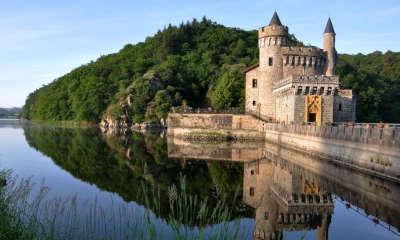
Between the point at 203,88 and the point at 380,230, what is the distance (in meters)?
73.1

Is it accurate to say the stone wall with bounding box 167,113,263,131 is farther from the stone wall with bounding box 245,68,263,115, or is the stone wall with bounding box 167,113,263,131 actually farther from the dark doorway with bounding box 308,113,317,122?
the dark doorway with bounding box 308,113,317,122

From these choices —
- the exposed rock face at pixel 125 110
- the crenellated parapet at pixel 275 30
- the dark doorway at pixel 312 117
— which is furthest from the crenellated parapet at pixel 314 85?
the exposed rock face at pixel 125 110

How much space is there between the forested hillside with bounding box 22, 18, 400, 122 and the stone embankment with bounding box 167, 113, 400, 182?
44.7ft

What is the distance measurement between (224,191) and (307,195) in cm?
370

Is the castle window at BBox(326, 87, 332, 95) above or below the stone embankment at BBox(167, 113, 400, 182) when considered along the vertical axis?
above

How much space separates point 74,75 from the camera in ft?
442

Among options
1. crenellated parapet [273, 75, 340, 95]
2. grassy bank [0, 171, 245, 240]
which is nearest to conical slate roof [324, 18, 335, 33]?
crenellated parapet [273, 75, 340, 95]

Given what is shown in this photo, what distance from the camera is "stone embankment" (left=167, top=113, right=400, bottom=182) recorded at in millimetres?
20578

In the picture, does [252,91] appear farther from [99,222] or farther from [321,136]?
[99,222]

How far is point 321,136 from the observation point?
97.3 ft

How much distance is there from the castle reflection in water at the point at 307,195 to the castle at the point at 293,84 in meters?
9.80

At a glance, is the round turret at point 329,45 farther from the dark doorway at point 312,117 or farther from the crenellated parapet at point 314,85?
the dark doorway at point 312,117

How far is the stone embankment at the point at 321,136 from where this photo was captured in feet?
67.5

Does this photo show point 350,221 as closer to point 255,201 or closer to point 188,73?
point 255,201
